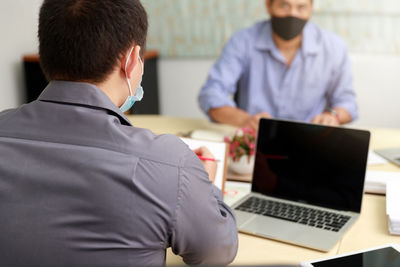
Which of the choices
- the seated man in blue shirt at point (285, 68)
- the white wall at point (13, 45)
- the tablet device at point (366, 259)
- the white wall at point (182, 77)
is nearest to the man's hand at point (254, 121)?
the seated man in blue shirt at point (285, 68)

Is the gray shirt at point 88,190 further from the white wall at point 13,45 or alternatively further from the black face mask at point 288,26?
the white wall at point 13,45

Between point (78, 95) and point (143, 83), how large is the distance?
2758mm

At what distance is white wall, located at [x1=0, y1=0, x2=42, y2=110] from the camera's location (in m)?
3.04

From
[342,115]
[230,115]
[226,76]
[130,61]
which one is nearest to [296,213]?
[130,61]

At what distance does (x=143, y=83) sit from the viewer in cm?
359

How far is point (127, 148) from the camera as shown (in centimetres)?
81

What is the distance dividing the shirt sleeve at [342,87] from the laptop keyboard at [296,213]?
42.8 inches

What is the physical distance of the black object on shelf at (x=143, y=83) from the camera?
10.4ft

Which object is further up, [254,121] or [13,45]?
[13,45]

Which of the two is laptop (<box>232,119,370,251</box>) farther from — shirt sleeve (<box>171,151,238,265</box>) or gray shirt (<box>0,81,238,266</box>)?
gray shirt (<box>0,81,238,266</box>)

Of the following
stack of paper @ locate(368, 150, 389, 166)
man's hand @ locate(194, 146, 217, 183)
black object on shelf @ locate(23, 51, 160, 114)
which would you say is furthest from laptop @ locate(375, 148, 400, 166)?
black object on shelf @ locate(23, 51, 160, 114)

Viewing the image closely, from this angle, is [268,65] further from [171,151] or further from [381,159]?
[171,151]

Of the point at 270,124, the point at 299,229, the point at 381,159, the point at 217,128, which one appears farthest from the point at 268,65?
the point at 299,229

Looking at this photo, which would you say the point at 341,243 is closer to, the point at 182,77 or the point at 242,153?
the point at 242,153
